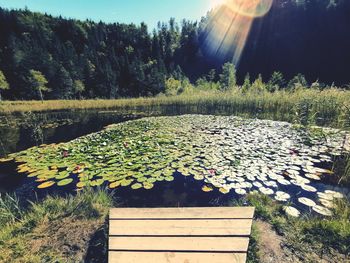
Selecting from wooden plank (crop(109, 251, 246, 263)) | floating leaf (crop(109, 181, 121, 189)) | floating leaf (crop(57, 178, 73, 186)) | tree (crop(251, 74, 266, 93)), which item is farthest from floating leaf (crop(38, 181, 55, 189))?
tree (crop(251, 74, 266, 93))

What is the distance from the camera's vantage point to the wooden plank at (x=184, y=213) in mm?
2016

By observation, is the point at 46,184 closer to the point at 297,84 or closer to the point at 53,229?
the point at 53,229

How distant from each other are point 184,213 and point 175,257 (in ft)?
1.68

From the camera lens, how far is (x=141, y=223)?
6.37 feet

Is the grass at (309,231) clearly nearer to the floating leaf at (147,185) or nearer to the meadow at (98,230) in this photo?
the meadow at (98,230)

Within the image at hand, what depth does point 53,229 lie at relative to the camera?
2.03m

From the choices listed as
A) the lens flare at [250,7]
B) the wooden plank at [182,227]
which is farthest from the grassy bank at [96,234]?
the lens flare at [250,7]

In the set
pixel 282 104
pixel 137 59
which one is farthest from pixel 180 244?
pixel 137 59

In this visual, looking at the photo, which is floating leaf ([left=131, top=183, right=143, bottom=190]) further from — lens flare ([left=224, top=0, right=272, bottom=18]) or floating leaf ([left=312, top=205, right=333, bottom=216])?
lens flare ([left=224, top=0, right=272, bottom=18])

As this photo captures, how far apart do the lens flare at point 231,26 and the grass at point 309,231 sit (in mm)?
48136

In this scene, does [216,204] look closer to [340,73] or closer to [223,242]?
[223,242]

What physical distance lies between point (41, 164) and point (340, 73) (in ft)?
132

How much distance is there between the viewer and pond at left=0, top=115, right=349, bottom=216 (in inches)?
108

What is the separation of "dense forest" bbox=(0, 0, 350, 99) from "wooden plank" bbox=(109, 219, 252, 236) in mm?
24809
